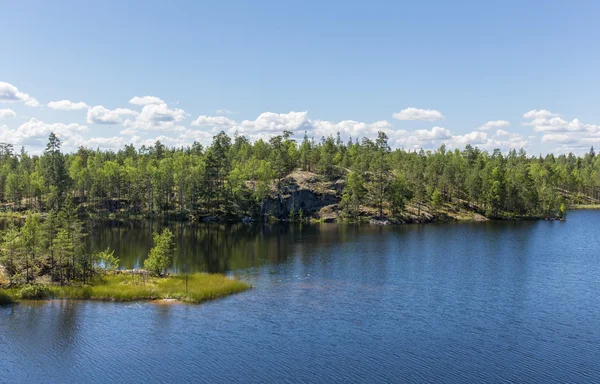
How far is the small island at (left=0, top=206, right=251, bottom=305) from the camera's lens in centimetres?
7412

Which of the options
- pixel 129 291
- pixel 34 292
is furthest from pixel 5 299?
pixel 129 291

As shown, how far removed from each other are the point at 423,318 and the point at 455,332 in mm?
6230

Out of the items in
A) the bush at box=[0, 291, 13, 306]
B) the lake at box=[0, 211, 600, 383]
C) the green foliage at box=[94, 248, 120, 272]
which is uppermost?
the green foliage at box=[94, 248, 120, 272]

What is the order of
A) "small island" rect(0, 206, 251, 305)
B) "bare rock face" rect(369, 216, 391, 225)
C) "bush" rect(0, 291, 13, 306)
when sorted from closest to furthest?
"bush" rect(0, 291, 13, 306) < "small island" rect(0, 206, 251, 305) < "bare rock face" rect(369, 216, 391, 225)

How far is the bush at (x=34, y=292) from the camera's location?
73.2 metres

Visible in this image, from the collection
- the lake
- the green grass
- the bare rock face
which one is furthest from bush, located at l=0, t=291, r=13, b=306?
the bare rock face

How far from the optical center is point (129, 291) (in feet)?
244

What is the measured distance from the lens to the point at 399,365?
51375mm

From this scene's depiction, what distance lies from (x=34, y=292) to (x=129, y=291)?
48.3ft

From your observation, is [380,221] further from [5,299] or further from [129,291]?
[5,299]

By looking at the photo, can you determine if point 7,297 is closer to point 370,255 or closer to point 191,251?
point 191,251

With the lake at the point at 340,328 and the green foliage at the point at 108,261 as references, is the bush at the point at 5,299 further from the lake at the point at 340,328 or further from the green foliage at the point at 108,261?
the green foliage at the point at 108,261

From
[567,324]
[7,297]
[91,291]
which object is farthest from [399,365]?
[7,297]

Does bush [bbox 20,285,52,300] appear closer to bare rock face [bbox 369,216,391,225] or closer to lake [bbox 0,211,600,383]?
lake [bbox 0,211,600,383]
